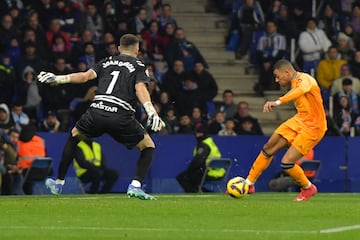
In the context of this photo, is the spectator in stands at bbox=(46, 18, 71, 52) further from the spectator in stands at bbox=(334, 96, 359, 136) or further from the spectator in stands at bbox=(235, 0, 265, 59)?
the spectator in stands at bbox=(334, 96, 359, 136)

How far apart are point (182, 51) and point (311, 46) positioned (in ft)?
11.1

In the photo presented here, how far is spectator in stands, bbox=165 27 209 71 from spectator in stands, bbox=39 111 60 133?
4252mm

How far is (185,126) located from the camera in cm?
2803

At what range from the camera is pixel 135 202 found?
57.7 ft

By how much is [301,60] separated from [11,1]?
7.47 m

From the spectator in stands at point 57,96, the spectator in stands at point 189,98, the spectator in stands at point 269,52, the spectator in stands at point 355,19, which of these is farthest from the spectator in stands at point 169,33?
the spectator in stands at point 355,19

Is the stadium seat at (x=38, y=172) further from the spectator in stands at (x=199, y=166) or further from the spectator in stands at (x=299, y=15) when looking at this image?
the spectator in stands at (x=299, y=15)

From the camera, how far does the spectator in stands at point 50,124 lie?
1065 inches

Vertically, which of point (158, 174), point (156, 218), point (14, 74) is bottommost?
point (158, 174)

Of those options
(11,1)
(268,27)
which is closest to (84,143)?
(11,1)

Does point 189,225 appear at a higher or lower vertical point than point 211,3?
higher

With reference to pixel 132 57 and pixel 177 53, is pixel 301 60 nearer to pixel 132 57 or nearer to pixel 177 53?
pixel 177 53

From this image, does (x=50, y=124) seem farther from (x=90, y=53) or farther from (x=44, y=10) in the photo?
(x=44, y=10)

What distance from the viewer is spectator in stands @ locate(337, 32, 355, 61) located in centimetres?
3234
